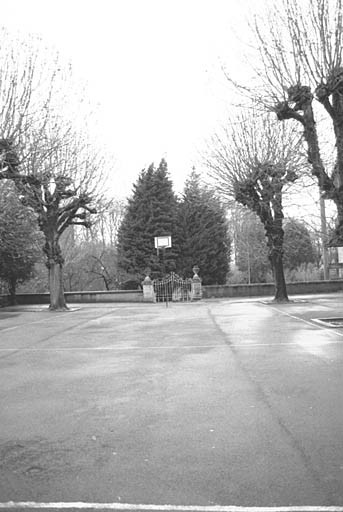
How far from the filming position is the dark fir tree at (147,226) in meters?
45.7

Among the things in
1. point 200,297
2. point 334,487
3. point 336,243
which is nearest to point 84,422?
point 334,487

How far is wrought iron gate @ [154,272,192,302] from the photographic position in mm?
39469

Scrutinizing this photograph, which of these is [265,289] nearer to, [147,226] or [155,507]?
[147,226]

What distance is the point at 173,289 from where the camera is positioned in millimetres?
39594

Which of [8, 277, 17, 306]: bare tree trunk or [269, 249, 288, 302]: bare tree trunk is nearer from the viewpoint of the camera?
[269, 249, 288, 302]: bare tree trunk

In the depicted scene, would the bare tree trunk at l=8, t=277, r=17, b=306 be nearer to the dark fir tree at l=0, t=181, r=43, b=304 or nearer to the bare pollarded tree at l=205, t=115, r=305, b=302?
the dark fir tree at l=0, t=181, r=43, b=304

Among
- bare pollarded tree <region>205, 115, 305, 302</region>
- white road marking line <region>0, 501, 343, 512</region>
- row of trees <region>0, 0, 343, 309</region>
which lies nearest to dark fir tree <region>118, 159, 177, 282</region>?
row of trees <region>0, 0, 343, 309</region>

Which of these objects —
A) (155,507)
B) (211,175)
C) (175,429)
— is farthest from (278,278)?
(155,507)

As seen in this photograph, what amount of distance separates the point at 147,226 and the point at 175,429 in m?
40.4

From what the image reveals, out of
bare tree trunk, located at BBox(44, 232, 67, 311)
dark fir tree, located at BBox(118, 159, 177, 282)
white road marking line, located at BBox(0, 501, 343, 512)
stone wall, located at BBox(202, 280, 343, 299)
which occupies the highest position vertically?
dark fir tree, located at BBox(118, 159, 177, 282)

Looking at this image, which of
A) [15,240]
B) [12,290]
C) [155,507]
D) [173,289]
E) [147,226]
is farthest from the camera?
[147,226]

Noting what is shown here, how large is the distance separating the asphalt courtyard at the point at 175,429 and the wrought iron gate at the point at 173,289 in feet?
88.9

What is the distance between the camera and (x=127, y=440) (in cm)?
552

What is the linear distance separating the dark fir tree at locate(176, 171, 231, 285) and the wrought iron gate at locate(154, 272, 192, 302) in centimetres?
726
